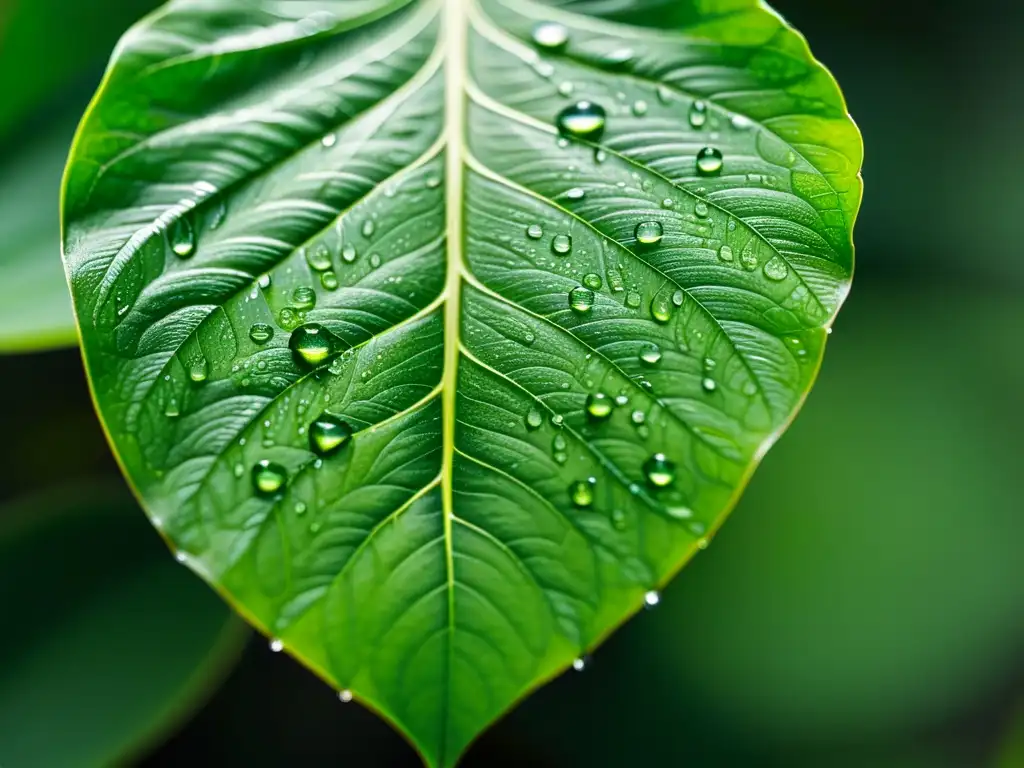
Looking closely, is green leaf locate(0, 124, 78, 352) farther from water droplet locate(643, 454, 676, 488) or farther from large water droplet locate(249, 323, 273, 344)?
water droplet locate(643, 454, 676, 488)

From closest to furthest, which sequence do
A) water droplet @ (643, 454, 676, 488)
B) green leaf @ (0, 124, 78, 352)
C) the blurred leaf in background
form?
water droplet @ (643, 454, 676, 488) → green leaf @ (0, 124, 78, 352) → the blurred leaf in background

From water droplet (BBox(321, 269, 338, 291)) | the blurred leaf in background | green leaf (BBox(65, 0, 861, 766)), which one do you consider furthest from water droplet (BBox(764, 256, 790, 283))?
the blurred leaf in background

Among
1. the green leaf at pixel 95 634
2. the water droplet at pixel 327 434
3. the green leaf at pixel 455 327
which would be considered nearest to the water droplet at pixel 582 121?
the green leaf at pixel 455 327

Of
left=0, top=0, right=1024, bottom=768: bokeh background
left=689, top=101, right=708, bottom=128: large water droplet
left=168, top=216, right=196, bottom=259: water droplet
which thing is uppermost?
left=689, top=101, right=708, bottom=128: large water droplet

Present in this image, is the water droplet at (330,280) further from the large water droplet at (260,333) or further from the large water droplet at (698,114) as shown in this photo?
Answer: the large water droplet at (698,114)

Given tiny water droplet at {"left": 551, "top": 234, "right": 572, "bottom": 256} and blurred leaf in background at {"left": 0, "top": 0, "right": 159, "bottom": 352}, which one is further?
blurred leaf in background at {"left": 0, "top": 0, "right": 159, "bottom": 352}

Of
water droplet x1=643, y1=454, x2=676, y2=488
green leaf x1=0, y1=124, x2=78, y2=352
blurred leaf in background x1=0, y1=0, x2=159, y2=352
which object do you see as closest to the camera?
water droplet x1=643, y1=454, x2=676, y2=488

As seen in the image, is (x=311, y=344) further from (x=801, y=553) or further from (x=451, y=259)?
(x=801, y=553)
